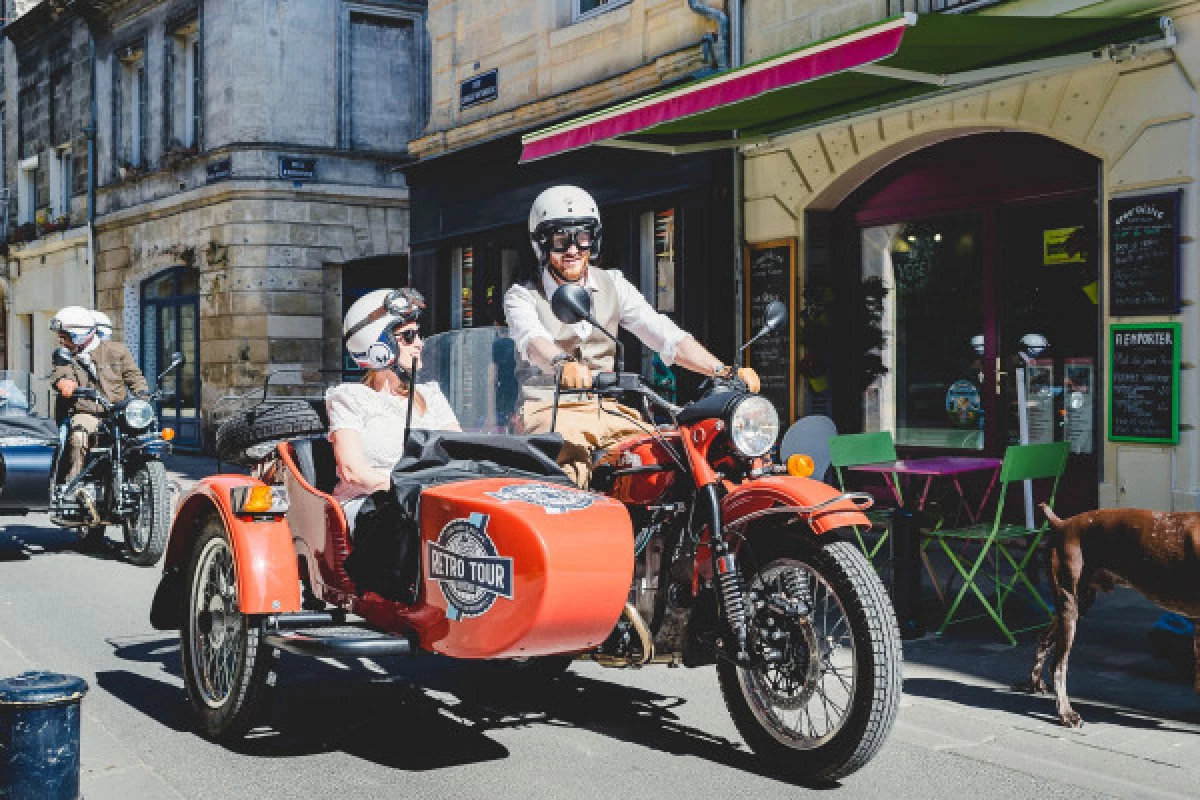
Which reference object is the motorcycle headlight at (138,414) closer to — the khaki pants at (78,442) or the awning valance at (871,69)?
the khaki pants at (78,442)

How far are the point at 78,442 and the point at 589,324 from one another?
20.0ft

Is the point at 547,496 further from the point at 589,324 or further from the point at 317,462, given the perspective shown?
the point at 317,462

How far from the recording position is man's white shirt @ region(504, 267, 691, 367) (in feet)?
14.8

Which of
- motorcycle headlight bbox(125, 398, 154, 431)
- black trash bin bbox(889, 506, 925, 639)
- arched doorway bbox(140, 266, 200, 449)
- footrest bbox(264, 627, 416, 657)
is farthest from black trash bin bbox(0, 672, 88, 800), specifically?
arched doorway bbox(140, 266, 200, 449)

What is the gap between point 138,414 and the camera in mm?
9047

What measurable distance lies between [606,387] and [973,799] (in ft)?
5.62

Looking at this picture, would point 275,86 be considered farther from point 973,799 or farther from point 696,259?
point 973,799

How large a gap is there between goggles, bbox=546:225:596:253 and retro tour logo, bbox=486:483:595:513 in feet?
4.26

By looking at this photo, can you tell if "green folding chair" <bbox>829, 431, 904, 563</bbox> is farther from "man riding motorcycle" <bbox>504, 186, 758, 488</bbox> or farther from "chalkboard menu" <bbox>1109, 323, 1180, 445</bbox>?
"man riding motorcycle" <bbox>504, 186, 758, 488</bbox>

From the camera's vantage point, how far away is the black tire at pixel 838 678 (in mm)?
3574

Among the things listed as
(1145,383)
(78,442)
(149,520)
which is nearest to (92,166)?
(78,442)

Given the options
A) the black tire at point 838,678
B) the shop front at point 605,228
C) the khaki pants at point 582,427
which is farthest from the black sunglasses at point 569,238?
the shop front at point 605,228

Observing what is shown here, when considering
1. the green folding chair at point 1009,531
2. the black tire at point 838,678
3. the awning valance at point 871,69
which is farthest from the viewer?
the awning valance at point 871,69

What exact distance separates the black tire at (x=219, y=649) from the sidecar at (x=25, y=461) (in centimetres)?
507
